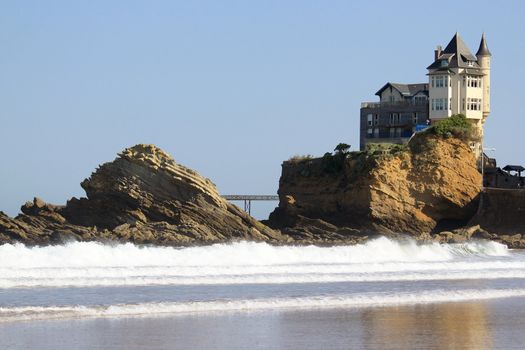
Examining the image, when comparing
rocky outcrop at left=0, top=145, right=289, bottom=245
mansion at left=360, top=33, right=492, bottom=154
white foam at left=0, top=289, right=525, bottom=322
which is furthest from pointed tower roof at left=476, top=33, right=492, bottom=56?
white foam at left=0, top=289, right=525, bottom=322

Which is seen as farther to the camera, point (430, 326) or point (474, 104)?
point (474, 104)

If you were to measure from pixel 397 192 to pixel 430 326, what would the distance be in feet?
108

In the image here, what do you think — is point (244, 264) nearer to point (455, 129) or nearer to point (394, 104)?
point (455, 129)

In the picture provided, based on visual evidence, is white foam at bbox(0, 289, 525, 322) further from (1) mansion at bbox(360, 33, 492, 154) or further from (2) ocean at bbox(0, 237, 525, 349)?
(1) mansion at bbox(360, 33, 492, 154)

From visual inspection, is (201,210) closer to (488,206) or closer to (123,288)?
(488,206)

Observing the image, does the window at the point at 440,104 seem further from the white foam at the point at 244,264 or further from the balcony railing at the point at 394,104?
the white foam at the point at 244,264

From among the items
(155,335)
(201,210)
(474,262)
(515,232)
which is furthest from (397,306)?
(515,232)

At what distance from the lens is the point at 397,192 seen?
53.5 meters

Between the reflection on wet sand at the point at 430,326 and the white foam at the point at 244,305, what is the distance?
1.19 meters

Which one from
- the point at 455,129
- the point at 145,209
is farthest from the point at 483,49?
the point at 145,209

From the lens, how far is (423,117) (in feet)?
208

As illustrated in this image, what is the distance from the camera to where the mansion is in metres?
62.2

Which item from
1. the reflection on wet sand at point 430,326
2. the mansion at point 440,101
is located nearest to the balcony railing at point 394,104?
the mansion at point 440,101

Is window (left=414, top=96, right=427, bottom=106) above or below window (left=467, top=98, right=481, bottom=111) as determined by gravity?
above
